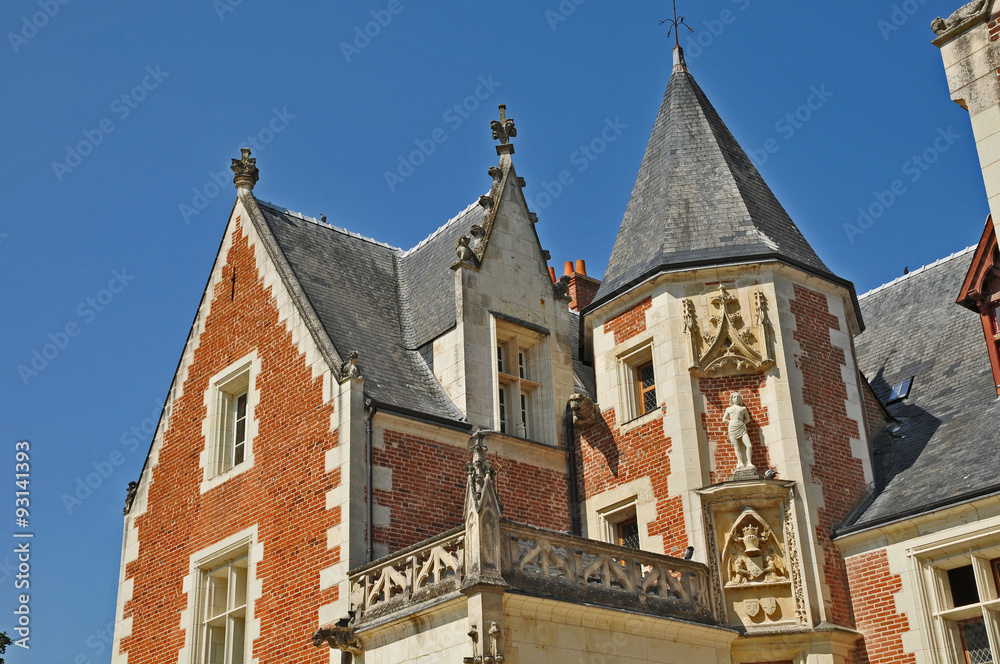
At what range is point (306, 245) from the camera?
1803 cm

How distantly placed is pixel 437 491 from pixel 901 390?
7.60m

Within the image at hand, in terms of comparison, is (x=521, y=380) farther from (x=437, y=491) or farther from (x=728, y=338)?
(x=728, y=338)

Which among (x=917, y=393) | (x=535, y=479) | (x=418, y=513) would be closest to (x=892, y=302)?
(x=917, y=393)

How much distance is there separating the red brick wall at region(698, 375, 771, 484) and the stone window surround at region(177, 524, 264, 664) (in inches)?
246

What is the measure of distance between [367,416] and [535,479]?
9.55 ft

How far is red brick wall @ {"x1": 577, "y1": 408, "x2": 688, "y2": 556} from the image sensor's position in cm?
1482

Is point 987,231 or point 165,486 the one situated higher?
point 987,231

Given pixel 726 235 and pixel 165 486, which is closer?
pixel 726 235

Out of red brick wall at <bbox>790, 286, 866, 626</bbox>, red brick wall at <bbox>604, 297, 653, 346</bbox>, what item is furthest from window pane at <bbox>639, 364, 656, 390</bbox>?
red brick wall at <bbox>790, 286, 866, 626</bbox>

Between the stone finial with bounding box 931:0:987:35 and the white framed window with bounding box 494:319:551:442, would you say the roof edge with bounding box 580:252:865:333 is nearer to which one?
the white framed window with bounding box 494:319:551:442

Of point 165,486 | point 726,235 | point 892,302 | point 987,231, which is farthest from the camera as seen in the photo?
point 892,302

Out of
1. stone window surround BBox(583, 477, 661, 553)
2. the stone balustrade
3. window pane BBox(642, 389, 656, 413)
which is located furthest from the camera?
window pane BBox(642, 389, 656, 413)

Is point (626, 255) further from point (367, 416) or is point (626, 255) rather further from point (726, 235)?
point (367, 416)

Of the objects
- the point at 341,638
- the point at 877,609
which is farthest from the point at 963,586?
the point at 341,638
